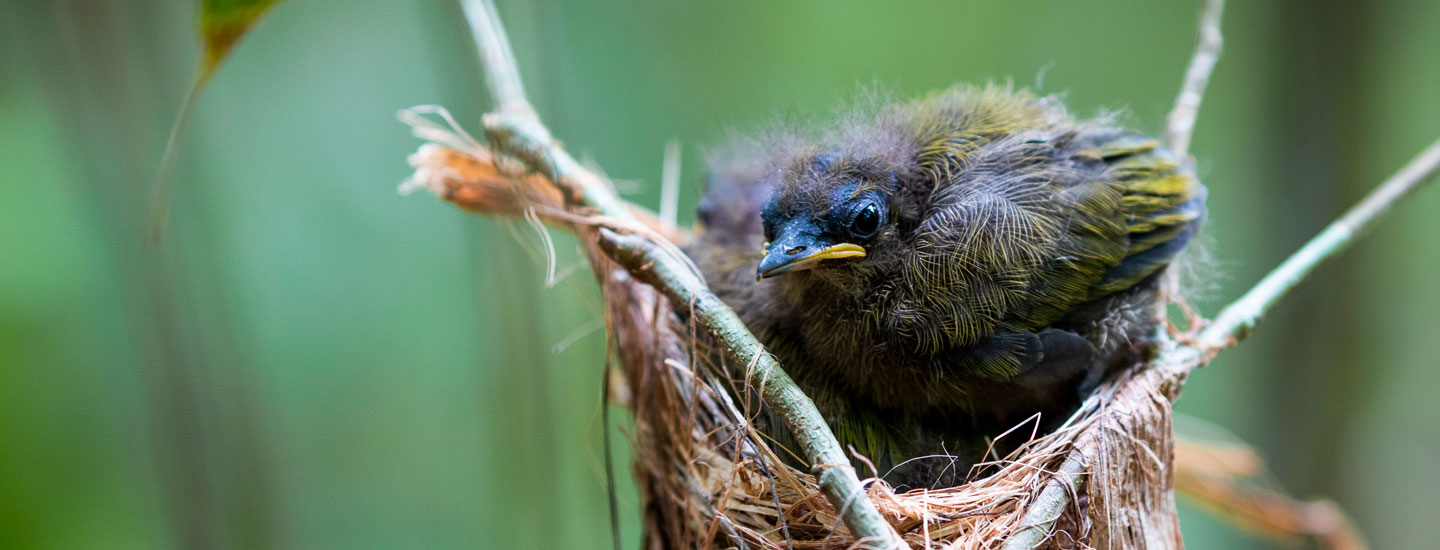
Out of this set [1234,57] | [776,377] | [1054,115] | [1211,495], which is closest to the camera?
[776,377]

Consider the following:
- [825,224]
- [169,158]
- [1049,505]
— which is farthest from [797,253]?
[169,158]

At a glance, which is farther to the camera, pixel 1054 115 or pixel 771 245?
pixel 1054 115

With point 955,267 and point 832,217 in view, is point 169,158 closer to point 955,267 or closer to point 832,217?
point 832,217

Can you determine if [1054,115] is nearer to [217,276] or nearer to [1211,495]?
[1211,495]

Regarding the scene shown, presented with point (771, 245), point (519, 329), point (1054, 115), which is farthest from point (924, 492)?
point (519, 329)

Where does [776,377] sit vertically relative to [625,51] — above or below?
below

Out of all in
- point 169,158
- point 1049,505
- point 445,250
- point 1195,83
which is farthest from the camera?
point 445,250
